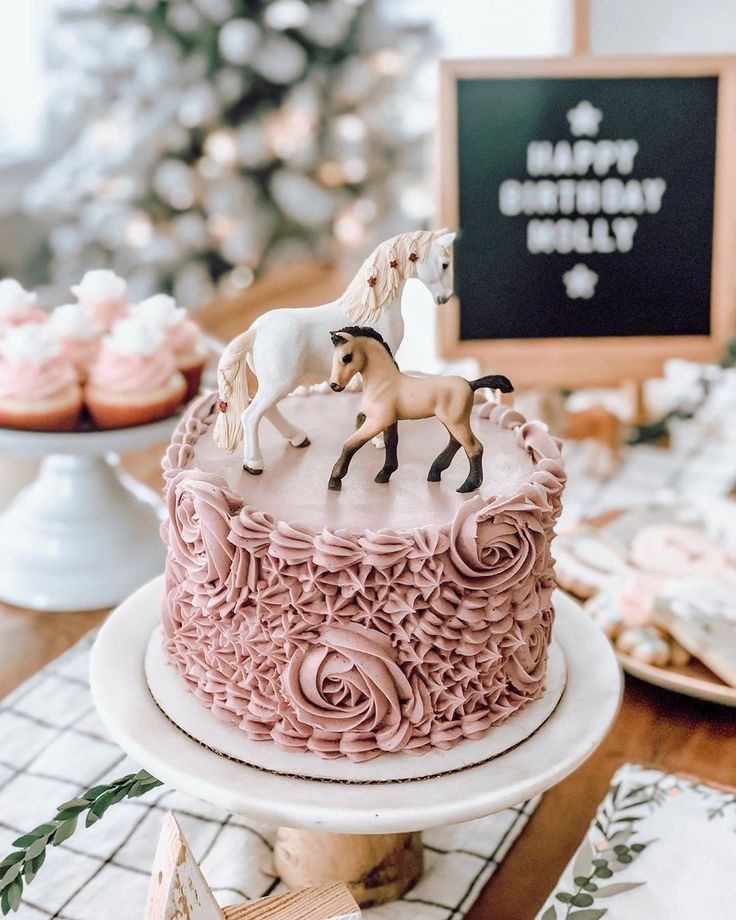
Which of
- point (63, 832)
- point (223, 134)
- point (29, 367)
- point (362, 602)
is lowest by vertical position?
point (63, 832)

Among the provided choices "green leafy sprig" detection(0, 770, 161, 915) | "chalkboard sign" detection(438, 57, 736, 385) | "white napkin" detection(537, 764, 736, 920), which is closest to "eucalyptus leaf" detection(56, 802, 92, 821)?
"green leafy sprig" detection(0, 770, 161, 915)

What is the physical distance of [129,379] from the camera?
138 cm

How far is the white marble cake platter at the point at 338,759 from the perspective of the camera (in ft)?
2.68

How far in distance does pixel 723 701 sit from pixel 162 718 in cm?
63

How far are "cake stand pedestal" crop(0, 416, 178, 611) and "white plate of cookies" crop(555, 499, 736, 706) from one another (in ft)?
1.96

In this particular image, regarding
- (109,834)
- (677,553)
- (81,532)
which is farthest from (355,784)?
(81,532)

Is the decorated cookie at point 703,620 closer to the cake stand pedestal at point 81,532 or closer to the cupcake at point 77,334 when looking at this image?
the cake stand pedestal at point 81,532

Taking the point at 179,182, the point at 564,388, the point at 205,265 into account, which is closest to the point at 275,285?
the point at 205,265

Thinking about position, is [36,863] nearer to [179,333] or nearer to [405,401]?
[405,401]

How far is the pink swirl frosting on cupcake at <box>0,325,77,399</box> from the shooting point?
4.43 feet

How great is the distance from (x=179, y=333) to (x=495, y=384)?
76 cm

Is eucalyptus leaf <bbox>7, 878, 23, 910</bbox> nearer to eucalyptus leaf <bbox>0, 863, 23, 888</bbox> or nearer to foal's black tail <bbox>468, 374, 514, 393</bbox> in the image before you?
eucalyptus leaf <bbox>0, 863, 23, 888</bbox>

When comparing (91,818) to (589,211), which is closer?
(91,818)

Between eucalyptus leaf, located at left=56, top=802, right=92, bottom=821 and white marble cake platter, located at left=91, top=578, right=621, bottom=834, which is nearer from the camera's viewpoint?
white marble cake platter, located at left=91, top=578, right=621, bottom=834
